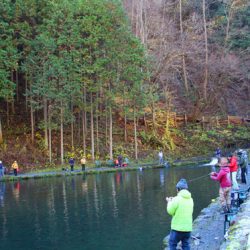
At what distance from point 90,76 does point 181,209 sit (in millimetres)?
28813

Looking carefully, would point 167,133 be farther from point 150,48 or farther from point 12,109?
point 12,109

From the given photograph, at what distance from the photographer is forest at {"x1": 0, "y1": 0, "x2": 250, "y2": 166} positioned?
3319 centimetres

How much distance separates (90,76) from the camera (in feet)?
117

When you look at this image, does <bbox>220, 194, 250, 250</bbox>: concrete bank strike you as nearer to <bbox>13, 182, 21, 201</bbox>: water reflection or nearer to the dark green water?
the dark green water

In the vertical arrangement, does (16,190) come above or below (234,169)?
below

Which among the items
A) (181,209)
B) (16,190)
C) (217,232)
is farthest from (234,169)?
(16,190)

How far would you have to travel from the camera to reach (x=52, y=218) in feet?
47.6

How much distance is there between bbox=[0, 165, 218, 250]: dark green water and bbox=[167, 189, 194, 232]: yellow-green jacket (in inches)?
119

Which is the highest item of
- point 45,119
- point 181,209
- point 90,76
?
point 90,76

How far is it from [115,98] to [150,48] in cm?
979

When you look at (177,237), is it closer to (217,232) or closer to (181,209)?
(181,209)

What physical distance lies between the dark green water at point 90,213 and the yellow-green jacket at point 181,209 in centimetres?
302

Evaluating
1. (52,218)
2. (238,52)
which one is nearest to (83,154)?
(52,218)

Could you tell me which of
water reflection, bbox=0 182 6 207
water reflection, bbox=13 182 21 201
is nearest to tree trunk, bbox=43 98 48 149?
water reflection, bbox=0 182 6 207
